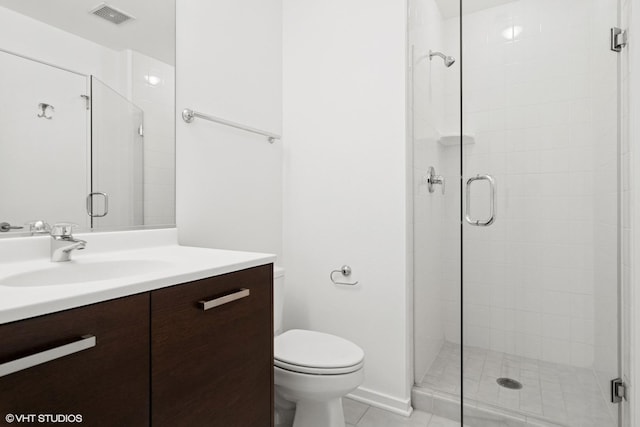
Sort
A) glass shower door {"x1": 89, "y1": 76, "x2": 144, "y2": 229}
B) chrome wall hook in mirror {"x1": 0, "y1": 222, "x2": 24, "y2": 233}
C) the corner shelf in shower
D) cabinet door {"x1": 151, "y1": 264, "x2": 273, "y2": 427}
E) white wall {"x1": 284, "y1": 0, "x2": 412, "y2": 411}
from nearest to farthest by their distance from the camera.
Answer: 1. cabinet door {"x1": 151, "y1": 264, "x2": 273, "y2": 427}
2. chrome wall hook in mirror {"x1": 0, "y1": 222, "x2": 24, "y2": 233}
3. glass shower door {"x1": 89, "y1": 76, "x2": 144, "y2": 229}
4. white wall {"x1": 284, "y1": 0, "x2": 412, "y2": 411}
5. the corner shelf in shower

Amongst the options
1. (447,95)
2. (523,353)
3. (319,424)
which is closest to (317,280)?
(319,424)

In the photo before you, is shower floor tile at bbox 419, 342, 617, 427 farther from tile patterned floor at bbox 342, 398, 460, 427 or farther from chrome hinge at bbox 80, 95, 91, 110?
chrome hinge at bbox 80, 95, 91, 110

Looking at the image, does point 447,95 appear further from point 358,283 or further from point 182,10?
point 182,10

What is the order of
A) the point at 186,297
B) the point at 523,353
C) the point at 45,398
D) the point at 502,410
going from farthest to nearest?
the point at 523,353 → the point at 502,410 → the point at 186,297 → the point at 45,398

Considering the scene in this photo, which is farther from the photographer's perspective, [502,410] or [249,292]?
[502,410]

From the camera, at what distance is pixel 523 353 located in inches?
70.6

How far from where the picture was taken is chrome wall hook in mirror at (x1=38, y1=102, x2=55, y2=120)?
43.6 inches

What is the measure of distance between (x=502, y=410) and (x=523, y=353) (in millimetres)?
344

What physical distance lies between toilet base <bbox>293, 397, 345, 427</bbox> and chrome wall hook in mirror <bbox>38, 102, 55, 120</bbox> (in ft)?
4.57

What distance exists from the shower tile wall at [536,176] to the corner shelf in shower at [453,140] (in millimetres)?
32

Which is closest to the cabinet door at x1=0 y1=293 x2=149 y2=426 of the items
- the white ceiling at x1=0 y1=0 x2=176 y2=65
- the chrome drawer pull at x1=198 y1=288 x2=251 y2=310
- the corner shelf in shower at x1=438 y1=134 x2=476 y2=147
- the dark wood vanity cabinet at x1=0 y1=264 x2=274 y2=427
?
the dark wood vanity cabinet at x1=0 y1=264 x2=274 y2=427

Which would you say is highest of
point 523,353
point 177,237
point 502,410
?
point 177,237

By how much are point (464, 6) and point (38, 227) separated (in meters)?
2.12

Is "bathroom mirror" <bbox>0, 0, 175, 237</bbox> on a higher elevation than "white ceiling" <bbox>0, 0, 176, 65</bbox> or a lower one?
lower
